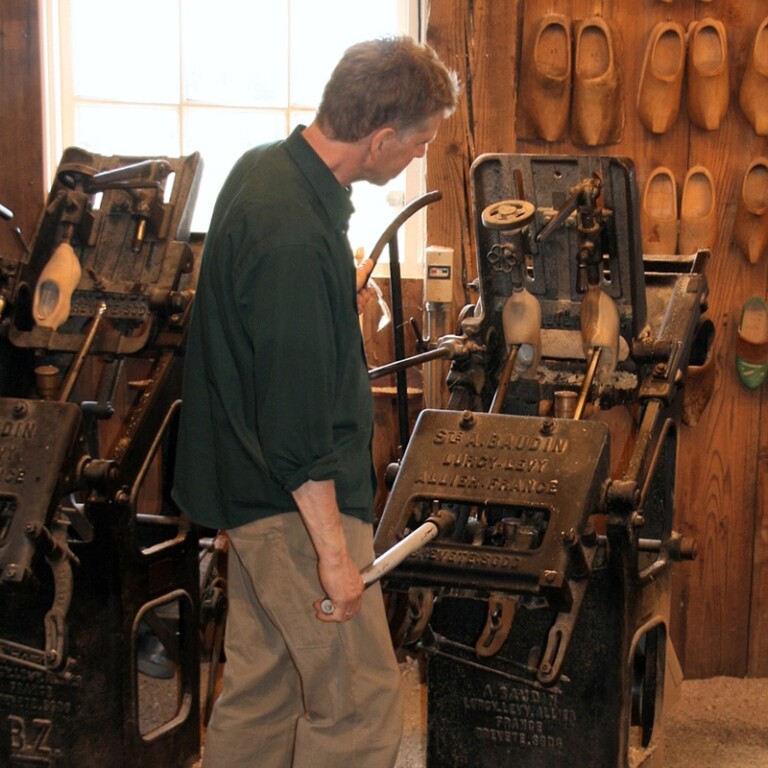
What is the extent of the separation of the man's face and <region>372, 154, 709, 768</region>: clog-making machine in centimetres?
38

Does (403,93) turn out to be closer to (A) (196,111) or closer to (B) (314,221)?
(B) (314,221)

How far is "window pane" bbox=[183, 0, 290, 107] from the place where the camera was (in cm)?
366

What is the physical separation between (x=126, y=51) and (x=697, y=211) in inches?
67.5

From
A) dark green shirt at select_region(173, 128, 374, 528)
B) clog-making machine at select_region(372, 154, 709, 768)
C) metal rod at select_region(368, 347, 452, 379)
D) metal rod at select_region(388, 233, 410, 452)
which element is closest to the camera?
dark green shirt at select_region(173, 128, 374, 528)

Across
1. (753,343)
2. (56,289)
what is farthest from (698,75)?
(56,289)

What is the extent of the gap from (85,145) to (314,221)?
2.03 meters

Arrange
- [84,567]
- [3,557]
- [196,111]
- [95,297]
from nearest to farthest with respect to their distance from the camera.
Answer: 1. [3,557]
2. [84,567]
3. [95,297]
4. [196,111]

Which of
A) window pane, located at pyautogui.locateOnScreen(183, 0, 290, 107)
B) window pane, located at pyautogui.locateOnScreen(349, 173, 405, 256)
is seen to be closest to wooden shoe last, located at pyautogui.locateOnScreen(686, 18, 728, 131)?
window pane, located at pyautogui.locateOnScreen(349, 173, 405, 256)

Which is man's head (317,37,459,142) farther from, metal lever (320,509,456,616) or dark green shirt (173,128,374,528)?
metal lever (320,509,456,616)

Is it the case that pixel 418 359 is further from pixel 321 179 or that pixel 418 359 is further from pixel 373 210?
pixel 373 210

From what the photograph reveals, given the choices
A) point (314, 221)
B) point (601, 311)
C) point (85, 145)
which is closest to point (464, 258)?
point (601, 311)

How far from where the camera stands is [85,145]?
373cm

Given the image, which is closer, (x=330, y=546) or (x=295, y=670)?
(x=330, y=546)

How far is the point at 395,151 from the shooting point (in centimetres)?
205
